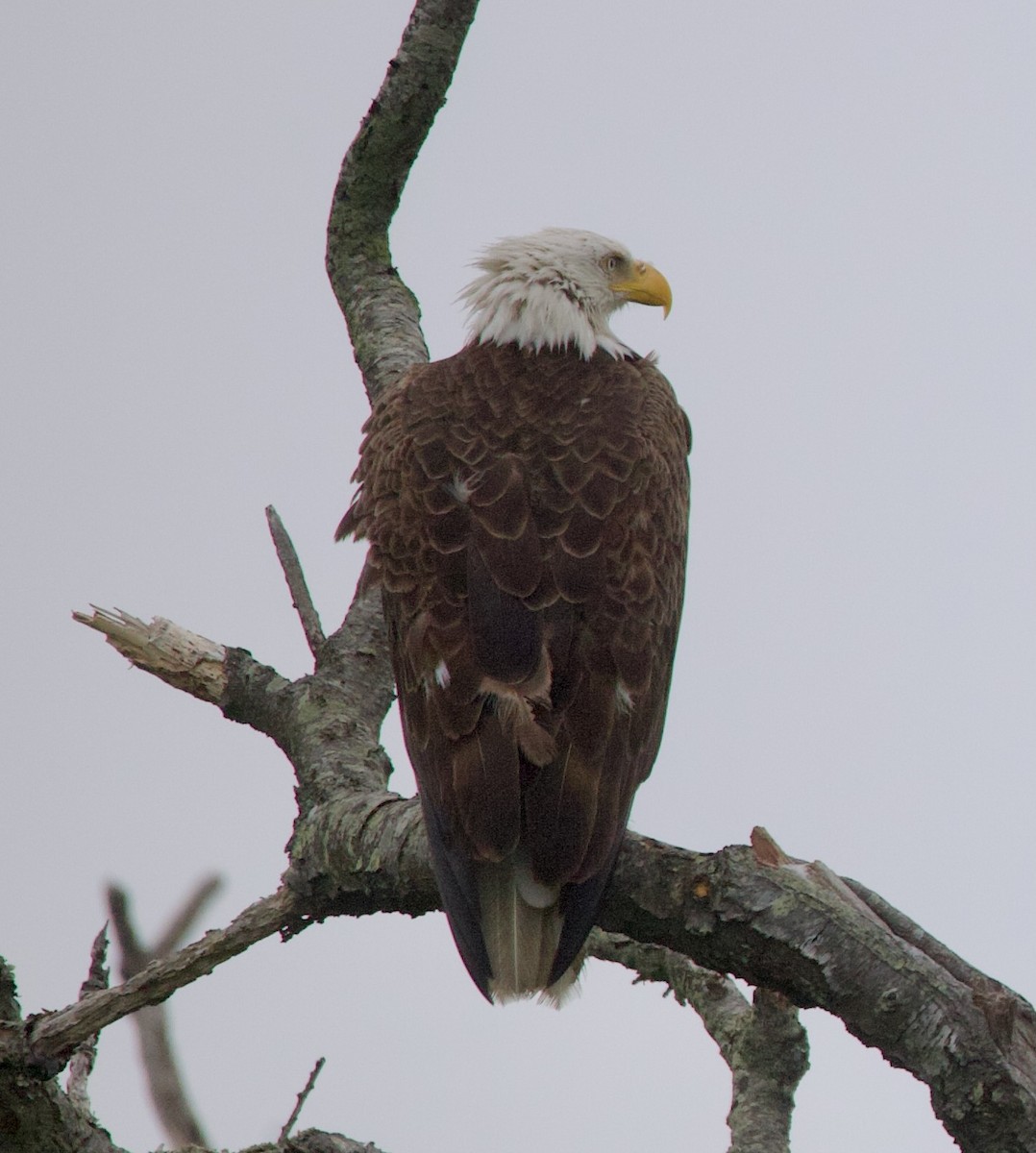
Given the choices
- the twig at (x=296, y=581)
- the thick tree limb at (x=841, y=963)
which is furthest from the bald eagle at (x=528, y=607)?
the twig at (x=296, y=581)

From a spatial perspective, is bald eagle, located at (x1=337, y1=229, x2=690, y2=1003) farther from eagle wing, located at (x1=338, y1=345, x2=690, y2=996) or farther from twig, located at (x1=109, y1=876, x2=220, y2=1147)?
twig, located at (x1=109, y1=876, x2=220, y2=1147)

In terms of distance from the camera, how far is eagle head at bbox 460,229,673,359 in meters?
6.50

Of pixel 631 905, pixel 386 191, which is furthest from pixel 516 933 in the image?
pixel 386 191

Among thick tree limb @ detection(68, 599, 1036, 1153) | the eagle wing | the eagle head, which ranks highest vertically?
the eagle head

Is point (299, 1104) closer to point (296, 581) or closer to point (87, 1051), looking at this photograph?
point (87, 1051)

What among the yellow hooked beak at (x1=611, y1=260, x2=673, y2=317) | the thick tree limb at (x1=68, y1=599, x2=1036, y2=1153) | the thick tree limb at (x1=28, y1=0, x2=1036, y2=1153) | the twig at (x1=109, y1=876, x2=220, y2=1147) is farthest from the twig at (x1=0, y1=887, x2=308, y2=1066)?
the yellow hooked beak at (x1=611, y1=260, x2=673, y2=317)

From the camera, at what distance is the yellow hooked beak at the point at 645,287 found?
7.17 meters

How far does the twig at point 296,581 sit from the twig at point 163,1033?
2446mm

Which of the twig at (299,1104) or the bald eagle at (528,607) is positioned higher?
the bald eagle at (528,607)

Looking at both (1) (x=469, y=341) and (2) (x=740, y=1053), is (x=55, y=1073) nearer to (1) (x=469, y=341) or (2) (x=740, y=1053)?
(2) (x=740, y=1053)

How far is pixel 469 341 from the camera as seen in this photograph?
261 inches

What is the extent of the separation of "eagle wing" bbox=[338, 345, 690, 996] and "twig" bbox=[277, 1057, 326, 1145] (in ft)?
1.75

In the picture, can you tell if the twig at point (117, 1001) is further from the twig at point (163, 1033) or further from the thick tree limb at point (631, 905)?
the twig at point (163, 1033)

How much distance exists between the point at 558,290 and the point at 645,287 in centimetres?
59
